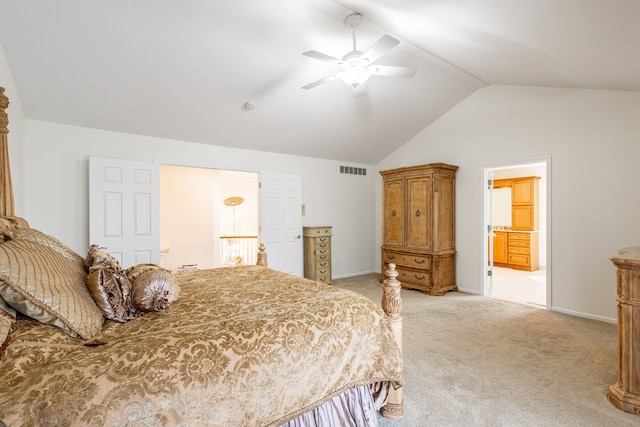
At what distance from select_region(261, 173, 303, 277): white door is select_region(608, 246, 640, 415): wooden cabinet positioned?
4.23m

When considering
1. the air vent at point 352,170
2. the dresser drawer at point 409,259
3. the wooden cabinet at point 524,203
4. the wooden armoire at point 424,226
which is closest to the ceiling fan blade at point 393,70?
the wooden armoire at point 424,226

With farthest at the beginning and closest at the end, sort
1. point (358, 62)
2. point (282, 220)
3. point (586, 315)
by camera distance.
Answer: point (282, 220)
point (586, 315)
point (358, 62)

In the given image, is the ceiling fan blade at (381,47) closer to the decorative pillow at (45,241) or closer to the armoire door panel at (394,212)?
the decorative pillow at (45,241)

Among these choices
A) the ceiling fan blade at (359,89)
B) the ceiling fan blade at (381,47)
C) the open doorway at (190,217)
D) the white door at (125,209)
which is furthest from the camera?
the open doorway at (190,217)

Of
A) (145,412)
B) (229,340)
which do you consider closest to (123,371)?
(145,412)

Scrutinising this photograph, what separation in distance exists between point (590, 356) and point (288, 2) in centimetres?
412

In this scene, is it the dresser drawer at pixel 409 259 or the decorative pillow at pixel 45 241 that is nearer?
the decorative pillow at pixel 45 241

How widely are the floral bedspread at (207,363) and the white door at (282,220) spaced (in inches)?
130

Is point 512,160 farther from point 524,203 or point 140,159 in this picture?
point 140,159

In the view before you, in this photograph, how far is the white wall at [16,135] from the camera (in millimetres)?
2727

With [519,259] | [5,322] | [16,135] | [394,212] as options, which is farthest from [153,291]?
[519,259]

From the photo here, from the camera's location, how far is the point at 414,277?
5152mm

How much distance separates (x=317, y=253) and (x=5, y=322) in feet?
15.2

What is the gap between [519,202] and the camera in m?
7.47
